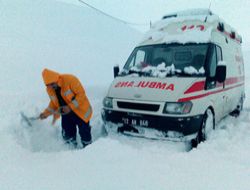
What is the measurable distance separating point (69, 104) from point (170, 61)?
220 cm

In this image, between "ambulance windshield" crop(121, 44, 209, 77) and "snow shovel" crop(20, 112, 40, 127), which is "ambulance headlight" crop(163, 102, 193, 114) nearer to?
"ambulance windshield" crop(121, 44, 209, 77)

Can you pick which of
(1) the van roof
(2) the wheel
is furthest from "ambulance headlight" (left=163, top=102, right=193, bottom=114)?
(1) the van roof

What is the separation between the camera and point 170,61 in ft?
16.6

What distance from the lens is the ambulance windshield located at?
465cm

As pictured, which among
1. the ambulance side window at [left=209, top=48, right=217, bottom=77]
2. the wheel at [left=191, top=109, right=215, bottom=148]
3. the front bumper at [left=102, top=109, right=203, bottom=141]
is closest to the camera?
the front bumper at [left=102, top=109, right=203, bottom=141]

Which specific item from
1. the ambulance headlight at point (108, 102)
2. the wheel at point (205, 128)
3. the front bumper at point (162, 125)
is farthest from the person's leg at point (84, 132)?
the wheel at point (205, 128)

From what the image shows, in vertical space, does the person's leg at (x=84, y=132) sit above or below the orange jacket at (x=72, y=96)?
below

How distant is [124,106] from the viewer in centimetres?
451

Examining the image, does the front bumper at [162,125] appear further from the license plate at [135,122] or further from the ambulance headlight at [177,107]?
the ambulance headlight at [177,107]

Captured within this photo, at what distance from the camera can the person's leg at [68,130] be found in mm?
4730

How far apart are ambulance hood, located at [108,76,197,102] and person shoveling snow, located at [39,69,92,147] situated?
0.63 meters

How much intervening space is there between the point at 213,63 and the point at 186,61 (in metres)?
0.61

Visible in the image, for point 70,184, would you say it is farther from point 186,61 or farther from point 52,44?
point 52,44

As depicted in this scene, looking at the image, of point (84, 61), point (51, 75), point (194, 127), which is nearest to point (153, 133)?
point (194, 127)
